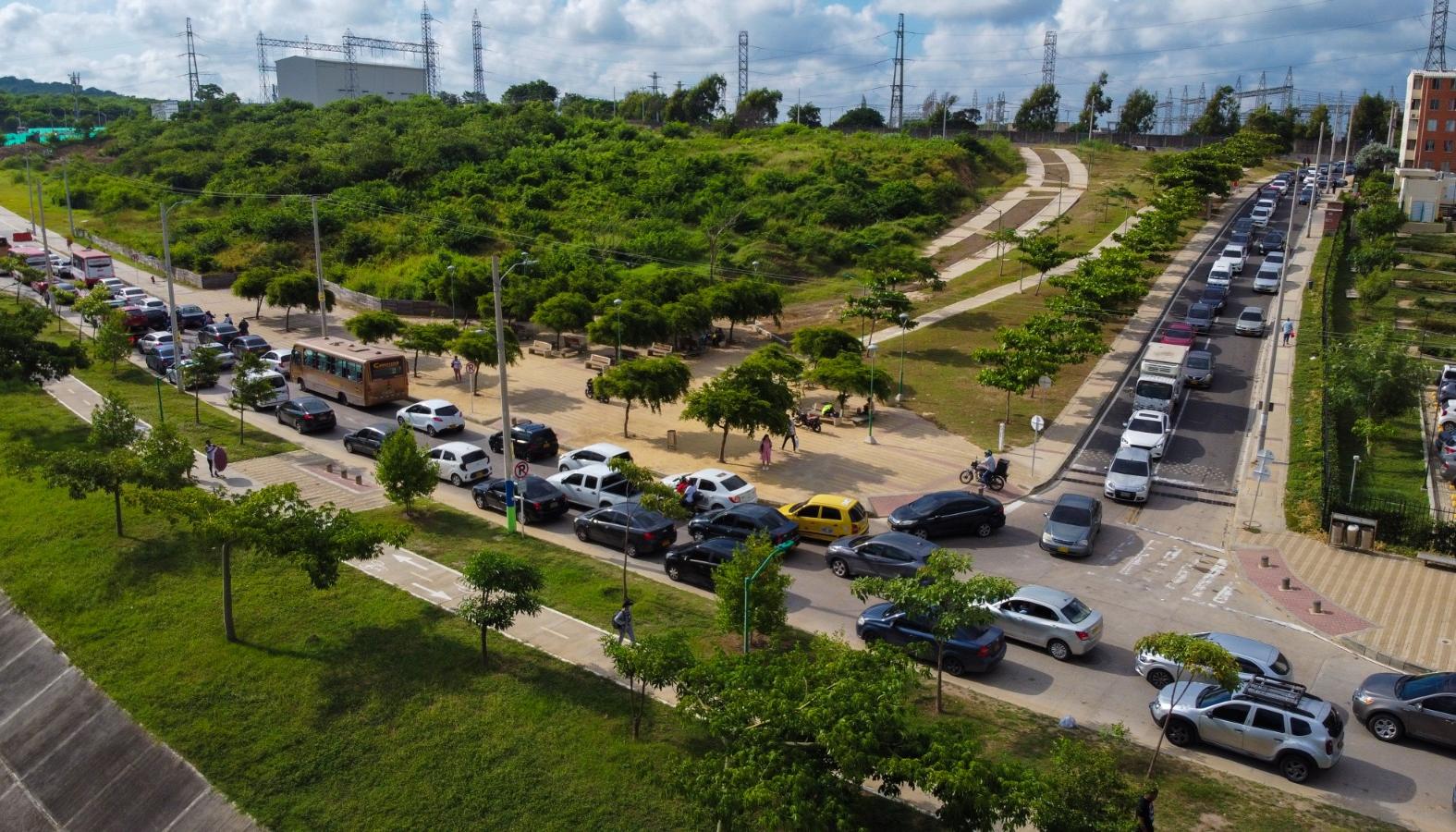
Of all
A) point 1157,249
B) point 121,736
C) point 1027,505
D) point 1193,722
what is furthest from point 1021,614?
point 1157,249

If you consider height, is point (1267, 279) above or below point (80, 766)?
above

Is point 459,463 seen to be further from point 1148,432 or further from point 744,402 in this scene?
point 1148,432

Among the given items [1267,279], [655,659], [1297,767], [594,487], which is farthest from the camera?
[1267,279]

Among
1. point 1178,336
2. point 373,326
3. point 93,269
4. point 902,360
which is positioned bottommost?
point 902,360

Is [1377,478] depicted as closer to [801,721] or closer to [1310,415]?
[1310,415]

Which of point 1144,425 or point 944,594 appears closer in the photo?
point 944,594

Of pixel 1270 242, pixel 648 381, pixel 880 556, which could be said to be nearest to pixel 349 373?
pixel 648 381
